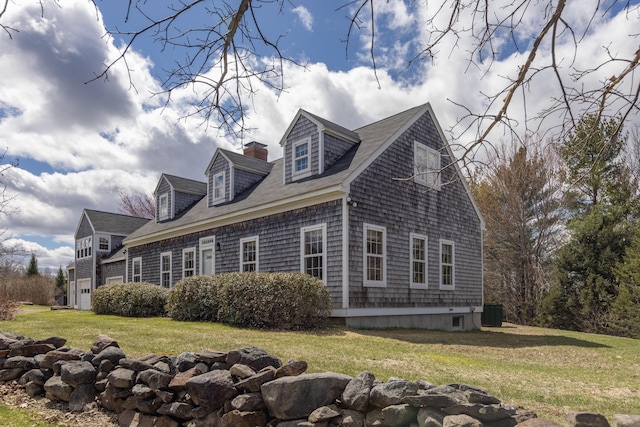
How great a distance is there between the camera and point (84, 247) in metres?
32.4

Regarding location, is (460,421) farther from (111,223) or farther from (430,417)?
(111,223)

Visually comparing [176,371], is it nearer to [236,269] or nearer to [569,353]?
[569,353]

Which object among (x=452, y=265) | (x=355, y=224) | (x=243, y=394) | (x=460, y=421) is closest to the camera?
(x=460, y=421)

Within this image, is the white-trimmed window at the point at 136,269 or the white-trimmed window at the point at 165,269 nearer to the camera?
the white-trimmed window at the point at 165,269

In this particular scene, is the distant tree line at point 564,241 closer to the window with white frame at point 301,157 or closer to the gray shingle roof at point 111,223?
the window with white frame at point 301,157

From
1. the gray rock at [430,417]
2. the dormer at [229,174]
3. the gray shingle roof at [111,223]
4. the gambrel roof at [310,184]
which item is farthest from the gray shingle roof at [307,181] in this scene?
the gray shingle roof at [111,223]

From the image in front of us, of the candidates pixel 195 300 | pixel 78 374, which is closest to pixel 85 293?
pixel 195 300

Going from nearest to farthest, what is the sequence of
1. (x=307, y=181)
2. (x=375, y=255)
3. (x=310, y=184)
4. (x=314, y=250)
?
(x=314, y=250) < (x=375, y=255) < (x=310, y=184) < (x=307, y=181)

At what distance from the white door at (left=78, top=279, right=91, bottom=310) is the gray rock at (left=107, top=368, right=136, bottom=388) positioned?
28867 mm

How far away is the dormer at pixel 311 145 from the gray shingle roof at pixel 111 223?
67.7ft

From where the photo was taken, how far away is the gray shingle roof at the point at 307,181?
1359 cm

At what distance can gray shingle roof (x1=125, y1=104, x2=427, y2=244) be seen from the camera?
535 inches

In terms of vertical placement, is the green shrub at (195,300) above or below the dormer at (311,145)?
below

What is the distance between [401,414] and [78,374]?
419 cm
